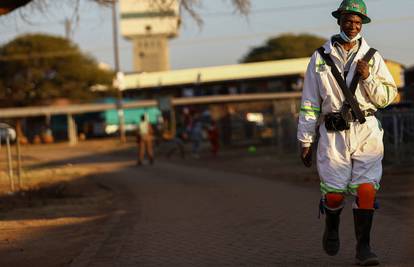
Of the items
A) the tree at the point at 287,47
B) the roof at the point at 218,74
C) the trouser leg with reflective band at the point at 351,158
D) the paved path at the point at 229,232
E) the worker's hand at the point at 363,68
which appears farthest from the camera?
the tree at the point at 287,47

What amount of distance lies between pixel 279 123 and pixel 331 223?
1835 centimetres

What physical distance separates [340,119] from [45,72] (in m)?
56.9

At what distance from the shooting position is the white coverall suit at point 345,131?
5.69 m

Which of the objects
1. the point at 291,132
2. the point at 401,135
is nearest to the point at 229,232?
the point at 401,135

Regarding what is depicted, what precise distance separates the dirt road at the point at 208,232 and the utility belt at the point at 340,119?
1127mm

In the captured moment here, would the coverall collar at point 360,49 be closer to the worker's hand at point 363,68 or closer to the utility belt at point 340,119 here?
the worker's hand at point 363,68

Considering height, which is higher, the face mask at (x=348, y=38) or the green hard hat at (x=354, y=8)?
the green hard hat at (x=354, y=8)

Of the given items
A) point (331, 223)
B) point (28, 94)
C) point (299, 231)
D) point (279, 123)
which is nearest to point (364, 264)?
point (331, 223)

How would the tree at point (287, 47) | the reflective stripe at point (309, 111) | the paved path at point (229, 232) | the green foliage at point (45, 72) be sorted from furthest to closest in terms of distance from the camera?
the tree at point (287, 47), the green foliage at point (45, 72), the paved path at point (229, 232), the reflective stripe at point (309, 111)

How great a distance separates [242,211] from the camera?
32.6 ft

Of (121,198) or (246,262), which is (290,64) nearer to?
(121,198)

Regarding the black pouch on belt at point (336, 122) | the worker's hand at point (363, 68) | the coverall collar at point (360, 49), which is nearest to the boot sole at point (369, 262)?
the black pouch on belt at point (336, 122)

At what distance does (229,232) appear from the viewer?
26.5ft

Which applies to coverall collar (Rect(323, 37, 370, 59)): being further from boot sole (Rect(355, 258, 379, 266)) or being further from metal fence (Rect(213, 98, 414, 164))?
metal fence (Rect(213, 98, 414, 164))
